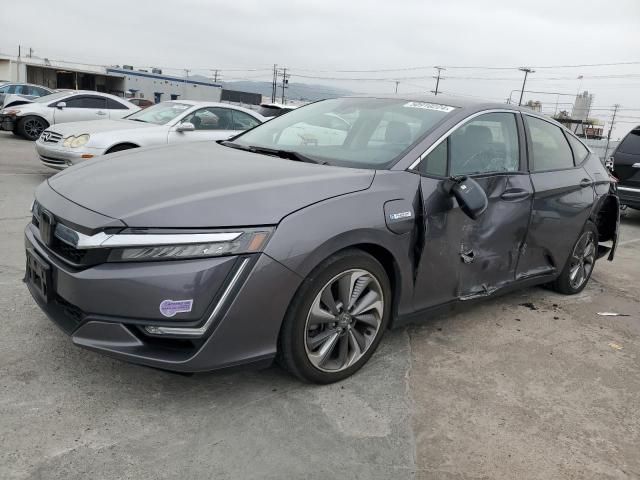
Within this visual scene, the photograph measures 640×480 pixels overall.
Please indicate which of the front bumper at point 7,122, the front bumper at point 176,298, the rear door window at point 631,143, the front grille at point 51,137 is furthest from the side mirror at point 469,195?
the front bumper at point 7,122

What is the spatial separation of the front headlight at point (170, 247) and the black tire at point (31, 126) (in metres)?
13.2

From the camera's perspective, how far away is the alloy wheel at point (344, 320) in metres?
2.76

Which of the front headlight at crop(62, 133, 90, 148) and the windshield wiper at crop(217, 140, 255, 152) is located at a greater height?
the windshield wiper at crop(217, 140, 255, 152)

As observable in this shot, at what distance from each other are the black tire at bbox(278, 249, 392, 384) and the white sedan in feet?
37.1

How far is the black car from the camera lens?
8.81m

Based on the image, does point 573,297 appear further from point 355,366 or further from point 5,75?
point 5,75

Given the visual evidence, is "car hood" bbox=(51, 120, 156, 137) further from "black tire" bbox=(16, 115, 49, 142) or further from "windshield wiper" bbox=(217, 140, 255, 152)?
"black tire" bbox=(16, 115, 49, 142)

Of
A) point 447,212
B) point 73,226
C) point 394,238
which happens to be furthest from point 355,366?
point 73,226

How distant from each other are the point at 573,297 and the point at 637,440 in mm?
2310

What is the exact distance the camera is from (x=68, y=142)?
7.76 meters

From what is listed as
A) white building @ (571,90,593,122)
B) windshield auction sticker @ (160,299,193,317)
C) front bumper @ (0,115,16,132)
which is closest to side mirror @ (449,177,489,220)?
windshield auction sticker @ (160,299,193,317)

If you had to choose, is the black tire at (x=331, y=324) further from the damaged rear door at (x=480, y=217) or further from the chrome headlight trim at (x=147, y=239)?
the chrome headlight trim at (x=147, y=239)

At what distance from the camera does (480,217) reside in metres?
3.44

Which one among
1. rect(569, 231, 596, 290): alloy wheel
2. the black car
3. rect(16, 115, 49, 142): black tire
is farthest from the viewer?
rect(16, 115, 49, 142): black tire
